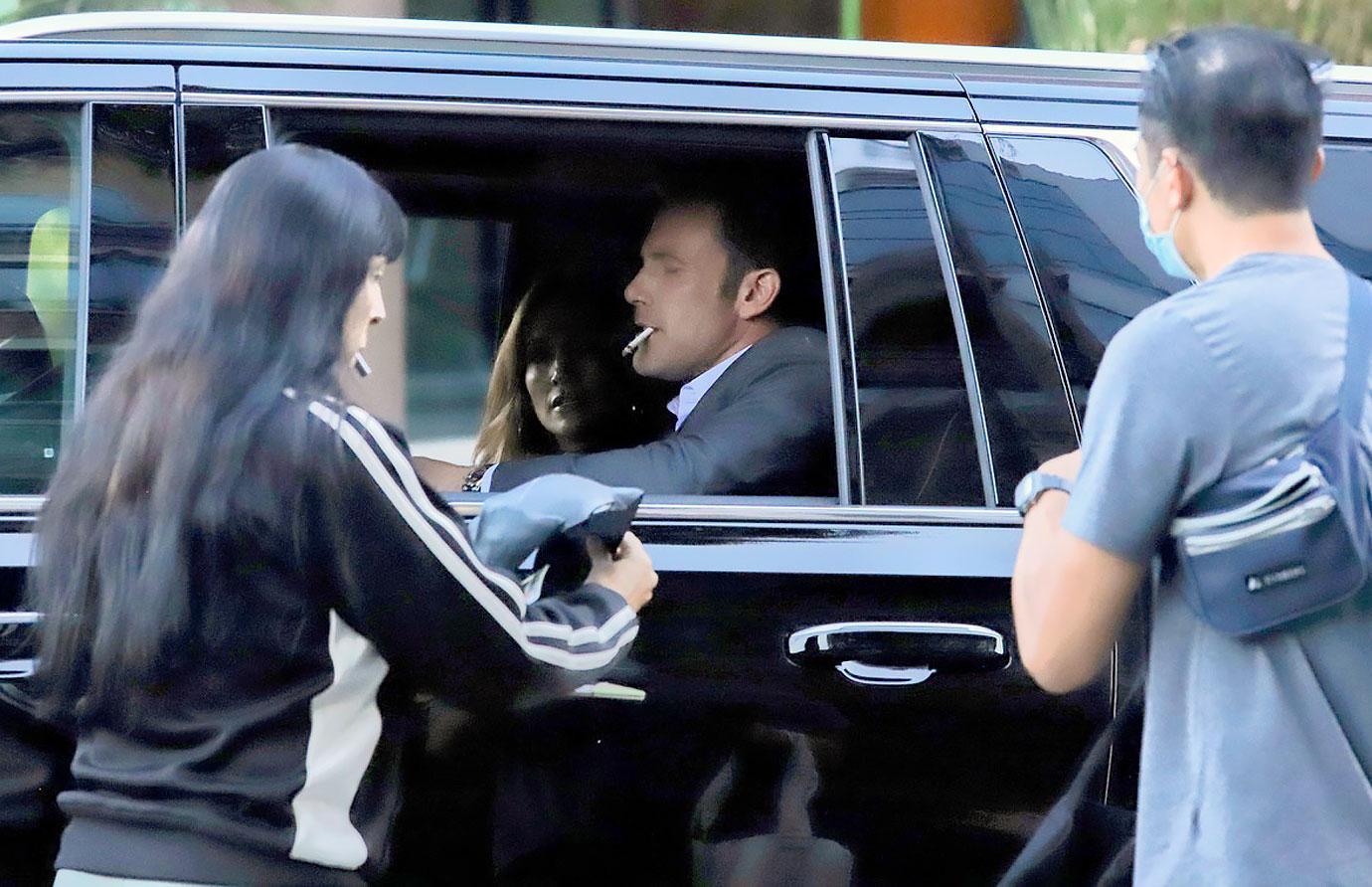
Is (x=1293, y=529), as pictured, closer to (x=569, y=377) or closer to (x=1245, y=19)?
(x=569, y=377)

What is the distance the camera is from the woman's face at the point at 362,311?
1718mm

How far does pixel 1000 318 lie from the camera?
7.91ft

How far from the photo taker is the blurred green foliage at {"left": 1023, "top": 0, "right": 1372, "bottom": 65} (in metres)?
6.47

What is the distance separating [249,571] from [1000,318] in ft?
3.98

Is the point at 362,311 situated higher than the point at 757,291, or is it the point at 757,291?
the point at 362,311

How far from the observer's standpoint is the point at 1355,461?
153 centimetres

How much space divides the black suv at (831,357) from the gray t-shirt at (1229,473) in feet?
2.16

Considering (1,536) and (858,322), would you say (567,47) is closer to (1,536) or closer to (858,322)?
(858,322)

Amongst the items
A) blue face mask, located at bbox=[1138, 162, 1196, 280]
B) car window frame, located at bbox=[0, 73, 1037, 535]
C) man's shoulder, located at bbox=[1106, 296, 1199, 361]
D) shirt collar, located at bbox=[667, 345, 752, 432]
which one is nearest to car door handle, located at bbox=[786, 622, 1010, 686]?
car window frame, located at bbox=[0, 73, 1037, 535]

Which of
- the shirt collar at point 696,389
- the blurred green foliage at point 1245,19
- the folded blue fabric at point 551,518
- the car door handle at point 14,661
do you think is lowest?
the car door handle at point 14,661

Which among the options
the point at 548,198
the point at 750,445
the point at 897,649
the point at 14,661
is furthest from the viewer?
the point at 548,198

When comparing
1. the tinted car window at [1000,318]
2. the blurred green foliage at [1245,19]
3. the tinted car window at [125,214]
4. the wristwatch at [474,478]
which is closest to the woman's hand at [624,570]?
the tinted car window at [1000,318]

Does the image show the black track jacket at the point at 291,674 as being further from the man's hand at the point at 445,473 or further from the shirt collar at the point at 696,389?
the shirt collar at the point at 696,389

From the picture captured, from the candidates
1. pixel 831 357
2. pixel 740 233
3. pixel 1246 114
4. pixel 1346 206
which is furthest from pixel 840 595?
pixel 740 233
